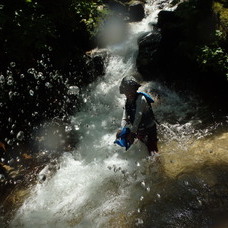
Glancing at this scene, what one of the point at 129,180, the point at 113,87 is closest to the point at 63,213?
the point at 129,180

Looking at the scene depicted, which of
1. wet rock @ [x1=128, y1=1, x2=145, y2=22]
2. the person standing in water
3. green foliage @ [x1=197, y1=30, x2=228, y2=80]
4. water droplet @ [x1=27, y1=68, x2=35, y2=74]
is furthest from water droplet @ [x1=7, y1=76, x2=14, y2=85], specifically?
wet rock @ [x1=128, y1=1, x2=145, y2=22]

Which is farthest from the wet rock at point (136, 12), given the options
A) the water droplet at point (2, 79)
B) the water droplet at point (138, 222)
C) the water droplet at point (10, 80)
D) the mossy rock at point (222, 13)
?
the water droplet at point (138, 222)

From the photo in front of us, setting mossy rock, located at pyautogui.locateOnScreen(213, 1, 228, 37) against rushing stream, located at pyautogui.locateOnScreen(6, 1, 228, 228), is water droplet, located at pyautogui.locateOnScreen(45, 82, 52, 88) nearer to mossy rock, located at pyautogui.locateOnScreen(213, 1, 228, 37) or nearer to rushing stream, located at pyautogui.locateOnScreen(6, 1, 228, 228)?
rushing stream, located at pyautogui.locateOnScreen(6, 1, 228, 228)

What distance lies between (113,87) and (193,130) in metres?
4.32

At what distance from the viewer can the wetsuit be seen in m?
4.77

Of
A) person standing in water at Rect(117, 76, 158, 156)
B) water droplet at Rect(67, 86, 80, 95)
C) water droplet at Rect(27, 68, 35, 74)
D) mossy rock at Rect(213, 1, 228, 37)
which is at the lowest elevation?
water droplet at Rect(67, 86, 80, 95)

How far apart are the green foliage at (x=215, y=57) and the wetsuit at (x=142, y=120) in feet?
11.1

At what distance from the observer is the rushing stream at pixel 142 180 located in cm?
402

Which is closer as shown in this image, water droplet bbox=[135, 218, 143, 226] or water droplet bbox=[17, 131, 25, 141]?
water droplet bbox=[135, 218, 143, 226]

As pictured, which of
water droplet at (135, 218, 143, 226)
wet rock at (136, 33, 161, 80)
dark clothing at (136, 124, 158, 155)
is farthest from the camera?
wet rock at (136, 33, 161, 80)

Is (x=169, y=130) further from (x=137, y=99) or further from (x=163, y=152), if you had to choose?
(x=137, y=99)

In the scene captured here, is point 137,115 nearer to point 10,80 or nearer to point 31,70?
point 10,80

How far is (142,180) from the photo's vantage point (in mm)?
5000

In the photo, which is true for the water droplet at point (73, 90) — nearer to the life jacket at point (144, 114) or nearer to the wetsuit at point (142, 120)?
the wetsuit at point (142, 120)
